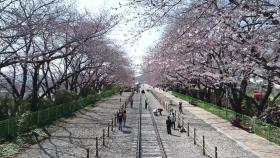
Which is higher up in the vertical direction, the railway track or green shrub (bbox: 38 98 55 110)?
green shrub (bbox: 38 98 55 110)

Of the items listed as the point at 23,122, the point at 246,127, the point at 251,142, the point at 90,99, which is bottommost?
the point at 251,142

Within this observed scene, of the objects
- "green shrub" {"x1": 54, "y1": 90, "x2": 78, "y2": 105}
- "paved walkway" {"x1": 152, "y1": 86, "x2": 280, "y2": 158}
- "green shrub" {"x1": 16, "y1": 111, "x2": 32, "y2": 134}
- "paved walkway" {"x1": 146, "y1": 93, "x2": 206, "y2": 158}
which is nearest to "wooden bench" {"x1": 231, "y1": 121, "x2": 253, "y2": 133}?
"paved walkway" {"x1": 152, "y1": 86, "x2": 280, "y2": 158}

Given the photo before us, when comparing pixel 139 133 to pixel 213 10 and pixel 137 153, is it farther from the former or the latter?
pixel 213 10

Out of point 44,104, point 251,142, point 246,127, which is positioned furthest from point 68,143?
point 44,104

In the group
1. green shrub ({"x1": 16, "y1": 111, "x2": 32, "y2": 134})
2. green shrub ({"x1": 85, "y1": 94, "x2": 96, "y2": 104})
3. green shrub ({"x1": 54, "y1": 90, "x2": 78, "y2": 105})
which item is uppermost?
green shrub ({"x1": 54, "y1": 90, "x2": 78, "y2": 105})

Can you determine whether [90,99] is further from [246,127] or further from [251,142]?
[251,142]

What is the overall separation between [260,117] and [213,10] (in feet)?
61.0

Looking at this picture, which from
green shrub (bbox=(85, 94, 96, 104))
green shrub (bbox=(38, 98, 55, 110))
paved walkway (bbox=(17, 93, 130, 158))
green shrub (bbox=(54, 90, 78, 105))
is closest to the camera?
paved walkway (bbox=(17, 93, 130, 158))

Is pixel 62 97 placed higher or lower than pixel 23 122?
higher

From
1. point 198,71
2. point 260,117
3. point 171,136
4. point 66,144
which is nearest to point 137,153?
point 66,144

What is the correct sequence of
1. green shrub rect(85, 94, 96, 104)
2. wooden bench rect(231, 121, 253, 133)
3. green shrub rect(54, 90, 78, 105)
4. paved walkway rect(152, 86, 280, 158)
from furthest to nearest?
green shrub rect(85, 94, 96, 104) < green shrub rect(54, 90, 78, 105) < wooden bench rect(231, 121, 253, 133) < paved walkway rect(152, 86, 280, 158)

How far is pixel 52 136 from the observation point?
89.2ft

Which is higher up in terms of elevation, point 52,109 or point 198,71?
point 198,71

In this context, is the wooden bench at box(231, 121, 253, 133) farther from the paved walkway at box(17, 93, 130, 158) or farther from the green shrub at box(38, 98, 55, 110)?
the green shrub at box(38, 98, 55, 110)
